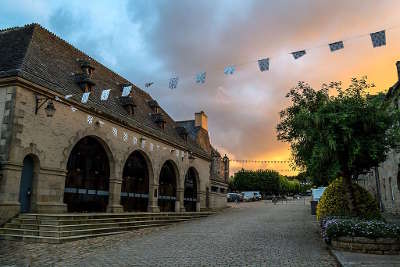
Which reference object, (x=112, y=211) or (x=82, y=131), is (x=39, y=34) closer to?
(x=82, y=131)

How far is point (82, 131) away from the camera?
16.9 metres

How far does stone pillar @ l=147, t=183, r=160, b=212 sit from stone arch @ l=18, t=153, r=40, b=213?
979cm

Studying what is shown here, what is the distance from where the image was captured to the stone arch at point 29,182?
1417 centimetres

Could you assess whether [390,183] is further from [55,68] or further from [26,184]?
[55,68]

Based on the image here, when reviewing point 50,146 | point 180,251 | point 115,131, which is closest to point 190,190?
point 115,131

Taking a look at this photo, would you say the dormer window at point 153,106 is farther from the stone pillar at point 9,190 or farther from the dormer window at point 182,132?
the stone pillar at point 9,190

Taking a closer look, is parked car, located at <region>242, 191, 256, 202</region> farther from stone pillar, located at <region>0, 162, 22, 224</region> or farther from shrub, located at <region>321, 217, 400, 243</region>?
shrub, located at <region>321, 217, 400, 243</region>

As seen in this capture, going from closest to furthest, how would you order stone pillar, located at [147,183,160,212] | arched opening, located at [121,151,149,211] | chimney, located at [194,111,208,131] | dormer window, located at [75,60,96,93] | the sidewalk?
the sidewalk
dormer window, located at [75,60,96,93]
arched opening, located at [121,151,149,211]
stone pillar, located at [147,183,160,212]
chimney, located at [194,111,208,131]

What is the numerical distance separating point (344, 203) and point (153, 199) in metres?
13.0

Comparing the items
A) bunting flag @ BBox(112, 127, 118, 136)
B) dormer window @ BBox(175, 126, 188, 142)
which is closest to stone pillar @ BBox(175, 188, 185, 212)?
dormer window @ BBox(175, 126, 188, 142)

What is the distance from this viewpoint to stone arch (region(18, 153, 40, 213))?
46.5 feet

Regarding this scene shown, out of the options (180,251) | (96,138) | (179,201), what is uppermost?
(96,138)

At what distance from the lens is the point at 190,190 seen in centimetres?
3022

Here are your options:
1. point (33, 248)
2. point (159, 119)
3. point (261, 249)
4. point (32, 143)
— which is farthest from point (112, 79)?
point (261, 249)
